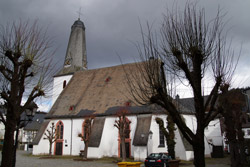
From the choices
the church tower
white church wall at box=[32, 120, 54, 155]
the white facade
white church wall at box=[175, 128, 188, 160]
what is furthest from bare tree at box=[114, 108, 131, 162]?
the church tower

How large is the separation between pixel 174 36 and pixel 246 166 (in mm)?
15442

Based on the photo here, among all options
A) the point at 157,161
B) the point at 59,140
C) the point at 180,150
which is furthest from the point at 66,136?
the point at 157,161

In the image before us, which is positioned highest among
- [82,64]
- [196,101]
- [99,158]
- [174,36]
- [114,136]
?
[82,64]

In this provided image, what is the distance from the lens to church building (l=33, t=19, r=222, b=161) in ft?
78.0

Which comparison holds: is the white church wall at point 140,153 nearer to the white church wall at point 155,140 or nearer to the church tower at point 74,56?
the white church wall at point 155,140

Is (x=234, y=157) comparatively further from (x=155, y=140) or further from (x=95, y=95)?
(x=95, y=95)

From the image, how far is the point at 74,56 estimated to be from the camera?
37625 mm

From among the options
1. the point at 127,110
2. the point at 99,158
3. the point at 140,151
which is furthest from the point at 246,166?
the point at 99,158

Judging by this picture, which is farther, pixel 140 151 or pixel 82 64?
pixel 82 64

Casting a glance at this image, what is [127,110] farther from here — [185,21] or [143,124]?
[185,21]

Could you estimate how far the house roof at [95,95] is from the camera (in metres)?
27.6

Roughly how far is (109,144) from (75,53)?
58.5 feet

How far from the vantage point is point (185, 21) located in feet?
22.9

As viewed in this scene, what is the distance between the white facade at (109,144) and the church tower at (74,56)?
9.14 metres
